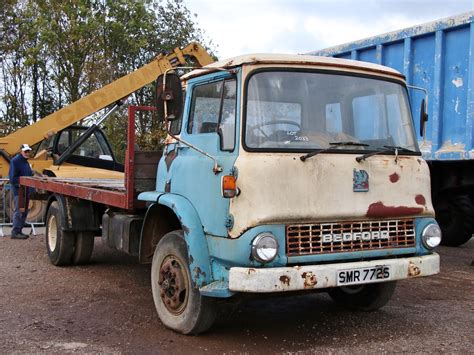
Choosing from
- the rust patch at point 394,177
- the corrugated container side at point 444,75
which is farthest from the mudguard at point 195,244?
the corrugated container side at point 444,75

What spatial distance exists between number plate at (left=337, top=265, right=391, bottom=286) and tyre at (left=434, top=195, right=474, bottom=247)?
559cm

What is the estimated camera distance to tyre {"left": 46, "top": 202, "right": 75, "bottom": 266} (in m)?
7.67

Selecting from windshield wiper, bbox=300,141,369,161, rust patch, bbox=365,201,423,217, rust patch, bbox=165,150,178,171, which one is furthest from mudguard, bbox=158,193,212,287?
rust patch, bbox=365,201,423,217

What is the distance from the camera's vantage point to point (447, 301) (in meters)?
6.16

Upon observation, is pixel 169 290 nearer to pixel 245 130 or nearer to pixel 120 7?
pixel 245 130

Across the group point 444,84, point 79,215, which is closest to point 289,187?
point 79,215

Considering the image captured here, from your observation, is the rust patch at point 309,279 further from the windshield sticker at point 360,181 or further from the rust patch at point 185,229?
the rust patch at point 185,229

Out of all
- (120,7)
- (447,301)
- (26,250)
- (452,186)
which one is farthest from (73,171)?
(120,7)

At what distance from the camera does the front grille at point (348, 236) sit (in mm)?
4258

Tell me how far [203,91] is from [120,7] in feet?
51.3

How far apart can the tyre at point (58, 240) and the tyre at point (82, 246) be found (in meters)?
0.06

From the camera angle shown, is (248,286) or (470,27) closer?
(248,286)

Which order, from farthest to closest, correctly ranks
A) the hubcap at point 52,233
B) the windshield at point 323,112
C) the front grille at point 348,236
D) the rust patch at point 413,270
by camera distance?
the hubcap at point 52,233, the rust patch at point 413,270, the windshield at point 323,112, the front grille at point 348,236

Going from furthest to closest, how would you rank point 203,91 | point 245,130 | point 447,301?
point 447,301 < point 203,91 < point 245,130
